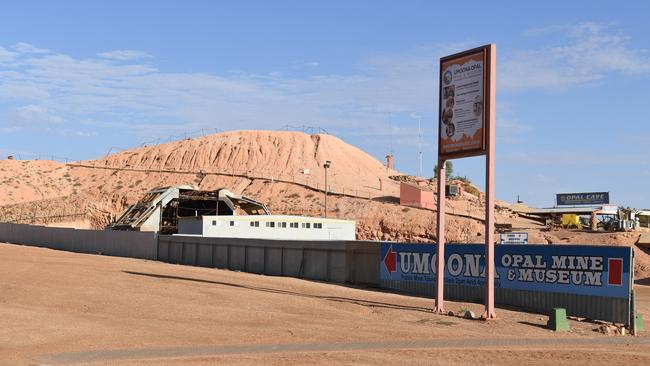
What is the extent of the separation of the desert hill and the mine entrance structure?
15618mm

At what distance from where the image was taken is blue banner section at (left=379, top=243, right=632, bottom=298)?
2298cm

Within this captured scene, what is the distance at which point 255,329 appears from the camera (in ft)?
61.6

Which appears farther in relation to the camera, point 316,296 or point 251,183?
point 251,183

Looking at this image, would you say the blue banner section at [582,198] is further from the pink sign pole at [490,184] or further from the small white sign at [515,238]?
the pink sign pole at [490,184]

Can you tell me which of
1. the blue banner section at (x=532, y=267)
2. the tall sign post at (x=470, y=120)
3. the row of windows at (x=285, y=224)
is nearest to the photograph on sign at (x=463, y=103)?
Result: the tall sign post at (x=470, y=120)

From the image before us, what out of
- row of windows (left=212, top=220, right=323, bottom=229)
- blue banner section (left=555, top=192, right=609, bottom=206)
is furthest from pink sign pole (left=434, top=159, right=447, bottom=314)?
blue banner section (left=555, top=192, right=609, bottom=206)

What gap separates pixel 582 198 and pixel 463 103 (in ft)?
264

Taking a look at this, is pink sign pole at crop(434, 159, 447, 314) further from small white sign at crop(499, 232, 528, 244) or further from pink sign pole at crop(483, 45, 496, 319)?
small white sign at crop(499, 232, 528, 244)

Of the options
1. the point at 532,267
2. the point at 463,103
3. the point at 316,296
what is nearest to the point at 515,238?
the point at 532,267

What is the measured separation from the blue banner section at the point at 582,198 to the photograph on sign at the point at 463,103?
78.4m

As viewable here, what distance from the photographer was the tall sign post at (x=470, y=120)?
72.8 feet

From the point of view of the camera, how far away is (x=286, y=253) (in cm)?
3759

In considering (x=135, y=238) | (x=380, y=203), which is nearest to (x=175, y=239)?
(x=135, y=238)

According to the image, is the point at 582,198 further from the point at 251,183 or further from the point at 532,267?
the point at 532,267
